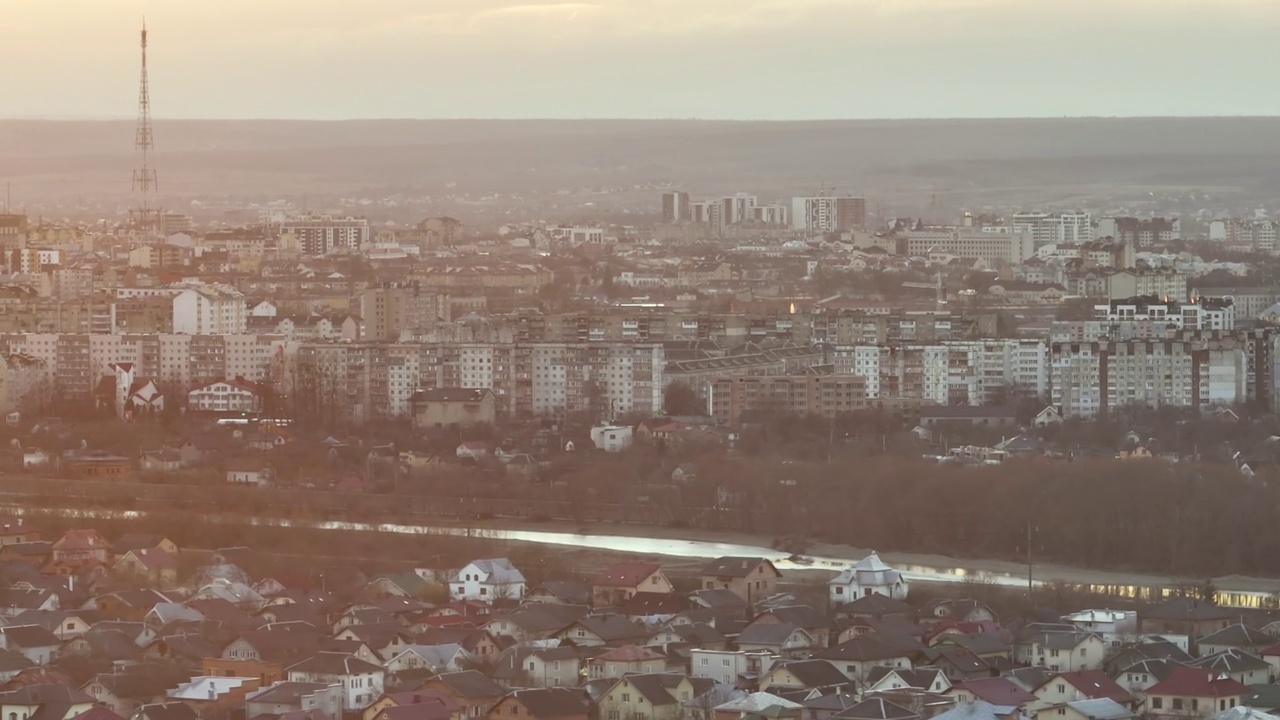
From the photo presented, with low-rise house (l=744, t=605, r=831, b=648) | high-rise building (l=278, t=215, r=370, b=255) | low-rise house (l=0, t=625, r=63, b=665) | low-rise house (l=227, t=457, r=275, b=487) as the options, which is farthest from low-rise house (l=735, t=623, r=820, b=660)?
high-rise building (l=278, t=215, r=370, b=255)

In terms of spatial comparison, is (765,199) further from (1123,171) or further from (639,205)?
(1123,171)

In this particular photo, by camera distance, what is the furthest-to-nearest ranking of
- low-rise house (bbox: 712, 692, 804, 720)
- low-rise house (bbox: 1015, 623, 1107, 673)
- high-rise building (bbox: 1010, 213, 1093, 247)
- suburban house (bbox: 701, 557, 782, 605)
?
high-rise building (bbox: 1010, 213, 1093, 247) < suburban house (bbox: 701, 557, 782, 605) < low-rise house (bbox: 1015, 623, 1107, 673) < low-rise house (bbox: 712, 692, 804, 720)

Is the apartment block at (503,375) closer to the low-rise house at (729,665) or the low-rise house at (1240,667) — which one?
the low-rise house at (729,665)

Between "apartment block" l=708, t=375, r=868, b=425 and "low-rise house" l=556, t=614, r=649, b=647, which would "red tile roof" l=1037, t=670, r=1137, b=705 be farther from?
"apartment block" l=708, t=375, r=868, b=425

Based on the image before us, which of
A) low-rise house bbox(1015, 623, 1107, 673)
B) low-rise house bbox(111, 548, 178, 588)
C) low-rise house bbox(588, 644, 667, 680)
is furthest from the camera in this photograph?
low-rise house bbox(111, 548, 178, 588)

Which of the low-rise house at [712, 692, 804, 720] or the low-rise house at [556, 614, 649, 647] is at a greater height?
the low-rise house at [712, 692, 804, 720]

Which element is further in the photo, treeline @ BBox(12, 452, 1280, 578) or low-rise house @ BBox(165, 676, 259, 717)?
treeline @ BBox(12, 452, 1280, 578)

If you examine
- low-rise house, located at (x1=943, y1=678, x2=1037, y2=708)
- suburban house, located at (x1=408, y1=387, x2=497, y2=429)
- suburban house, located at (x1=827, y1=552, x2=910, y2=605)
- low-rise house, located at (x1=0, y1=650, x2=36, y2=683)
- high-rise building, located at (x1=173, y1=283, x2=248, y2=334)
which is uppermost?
high-rise building, located at (x1=173, y1=283, x2=248, y2=334)
